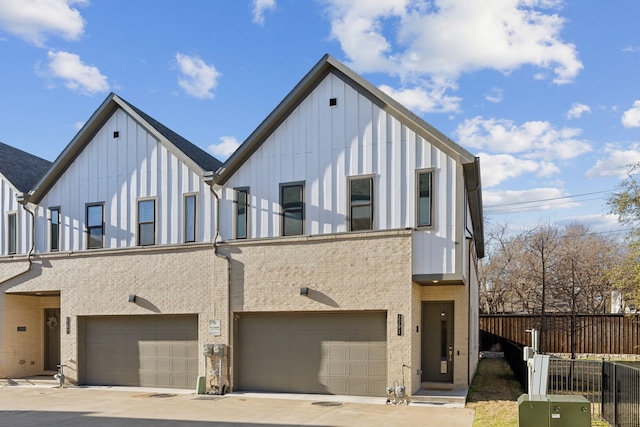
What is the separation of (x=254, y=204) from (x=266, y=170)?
44.2 inches

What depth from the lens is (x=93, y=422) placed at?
13.7 m

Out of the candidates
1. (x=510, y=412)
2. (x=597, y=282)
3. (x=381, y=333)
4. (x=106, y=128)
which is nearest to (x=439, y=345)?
(x=381, y=333)

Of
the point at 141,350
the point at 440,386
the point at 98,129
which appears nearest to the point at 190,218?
the point at 141,350

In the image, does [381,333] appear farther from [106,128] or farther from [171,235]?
[106,128]

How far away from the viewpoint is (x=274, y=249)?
17875 mm

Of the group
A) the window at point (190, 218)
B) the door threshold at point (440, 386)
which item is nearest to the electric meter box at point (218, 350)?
the window at point (190, 218)

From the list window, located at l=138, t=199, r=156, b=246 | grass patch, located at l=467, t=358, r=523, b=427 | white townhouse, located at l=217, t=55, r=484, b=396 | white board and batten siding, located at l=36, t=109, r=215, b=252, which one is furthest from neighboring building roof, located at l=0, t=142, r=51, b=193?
grass patch, located at l=467, t=358, r=523, b=427

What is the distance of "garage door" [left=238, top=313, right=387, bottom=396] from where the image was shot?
55.4 feet

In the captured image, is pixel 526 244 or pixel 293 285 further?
pixel 526 244

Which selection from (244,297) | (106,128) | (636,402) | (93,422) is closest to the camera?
(636,402)

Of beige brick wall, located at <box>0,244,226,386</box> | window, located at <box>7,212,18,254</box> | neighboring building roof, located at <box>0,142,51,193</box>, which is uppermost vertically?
neighboring building roof, located at <box>0,142,51,193</box>

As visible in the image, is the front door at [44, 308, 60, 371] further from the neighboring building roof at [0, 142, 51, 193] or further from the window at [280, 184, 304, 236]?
the window at [280, 184, 304, 236]

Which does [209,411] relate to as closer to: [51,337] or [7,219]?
[51,337]

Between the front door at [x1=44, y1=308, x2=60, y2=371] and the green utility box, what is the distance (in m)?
20.1
